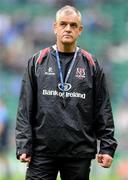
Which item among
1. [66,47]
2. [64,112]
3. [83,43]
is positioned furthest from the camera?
[83,43]

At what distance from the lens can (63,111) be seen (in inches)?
229

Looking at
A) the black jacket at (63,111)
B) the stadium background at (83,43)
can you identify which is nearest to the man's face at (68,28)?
the black jacket at (63,111)

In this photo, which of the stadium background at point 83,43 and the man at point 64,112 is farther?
the stadium background at point 83,43

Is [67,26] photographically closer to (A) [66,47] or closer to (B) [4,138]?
(A) [66,47]

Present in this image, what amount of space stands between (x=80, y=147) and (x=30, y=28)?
4.06m

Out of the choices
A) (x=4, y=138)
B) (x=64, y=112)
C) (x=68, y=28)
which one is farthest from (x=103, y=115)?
(x=4, y=138)

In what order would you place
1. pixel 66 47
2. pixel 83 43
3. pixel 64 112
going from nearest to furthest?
pixel 64 112 < pixel 66 47 < pixel 83 43

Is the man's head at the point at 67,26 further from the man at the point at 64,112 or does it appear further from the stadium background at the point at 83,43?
the stadium background at the point at 83,43

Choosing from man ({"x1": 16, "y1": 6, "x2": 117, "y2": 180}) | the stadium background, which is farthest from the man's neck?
the stadium background

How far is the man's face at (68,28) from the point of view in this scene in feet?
19.4

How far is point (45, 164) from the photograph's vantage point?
19.2 ft

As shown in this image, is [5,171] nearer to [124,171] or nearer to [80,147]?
[124,171]

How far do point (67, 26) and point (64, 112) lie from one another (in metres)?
0.64

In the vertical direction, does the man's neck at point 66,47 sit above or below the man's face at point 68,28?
below
